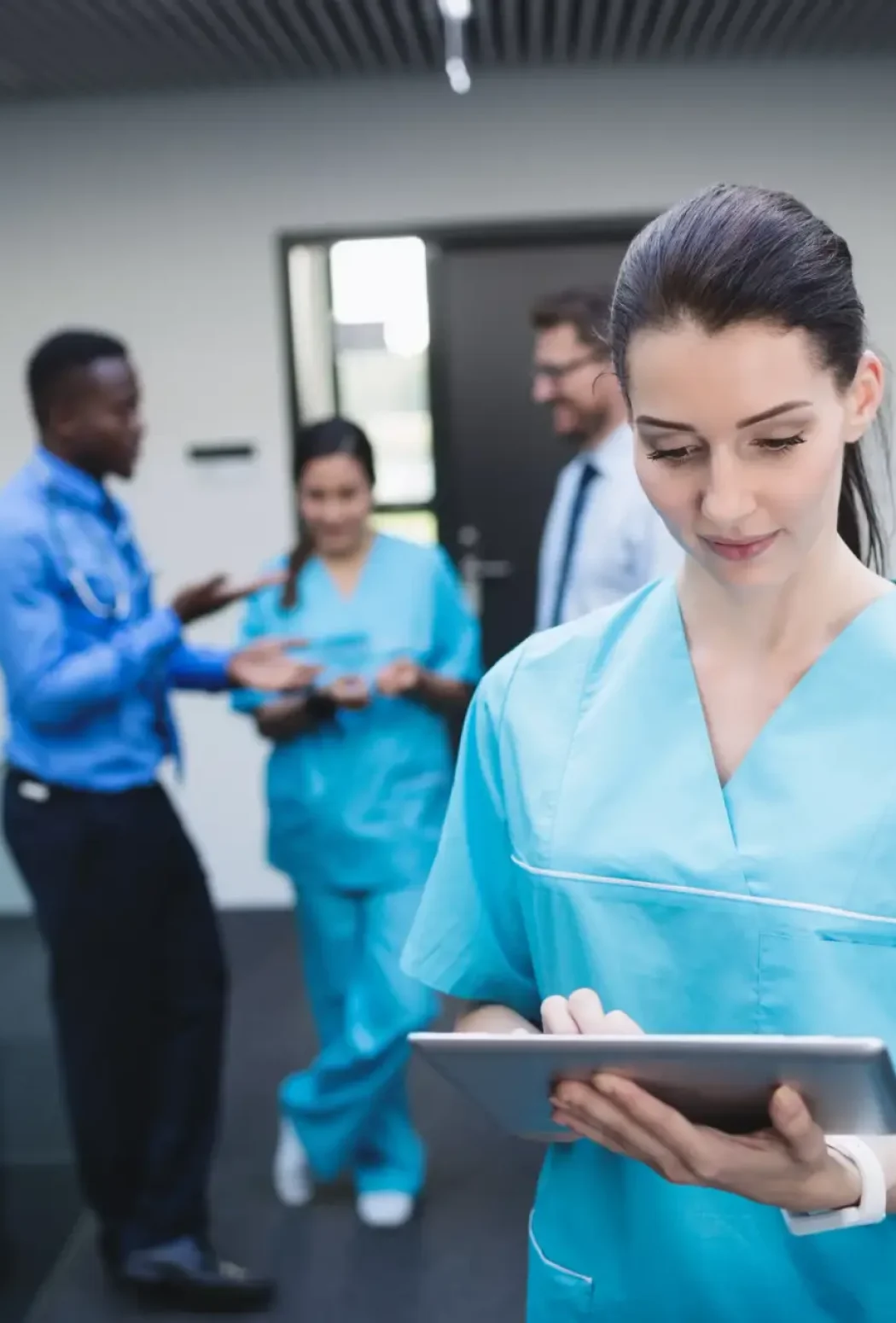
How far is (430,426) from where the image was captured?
3.64 metres

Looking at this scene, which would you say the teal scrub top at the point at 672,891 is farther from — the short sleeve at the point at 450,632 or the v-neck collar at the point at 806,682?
the short sleeve at the point at 450,632

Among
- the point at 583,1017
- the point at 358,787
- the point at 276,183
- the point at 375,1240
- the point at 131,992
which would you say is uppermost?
the point at 276,183

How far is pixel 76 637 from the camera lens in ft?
6.01

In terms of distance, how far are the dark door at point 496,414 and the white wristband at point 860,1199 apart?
3.03 m

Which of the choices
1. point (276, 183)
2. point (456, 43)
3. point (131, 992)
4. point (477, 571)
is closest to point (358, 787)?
point (131, 992)

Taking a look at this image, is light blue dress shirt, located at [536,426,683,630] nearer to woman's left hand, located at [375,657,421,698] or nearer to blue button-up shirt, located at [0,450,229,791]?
woman's left hand, located at [375,657,421,698]

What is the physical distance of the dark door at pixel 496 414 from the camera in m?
3.54

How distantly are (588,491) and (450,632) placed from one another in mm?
372

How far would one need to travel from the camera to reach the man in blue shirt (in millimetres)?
1797

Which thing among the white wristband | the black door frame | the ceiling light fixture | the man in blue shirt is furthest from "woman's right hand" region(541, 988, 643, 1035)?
the black door frame

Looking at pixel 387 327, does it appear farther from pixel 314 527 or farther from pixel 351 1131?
pixel 351 1131

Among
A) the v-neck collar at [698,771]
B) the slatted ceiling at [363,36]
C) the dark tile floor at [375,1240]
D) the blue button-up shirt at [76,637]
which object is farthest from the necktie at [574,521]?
the v-neck collar at [698,771]

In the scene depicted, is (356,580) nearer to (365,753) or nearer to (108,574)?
(365,753)

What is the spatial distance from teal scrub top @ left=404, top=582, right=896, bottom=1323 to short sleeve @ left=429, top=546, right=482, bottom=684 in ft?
4.36
